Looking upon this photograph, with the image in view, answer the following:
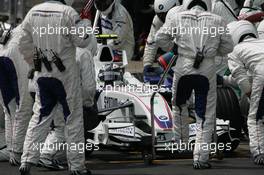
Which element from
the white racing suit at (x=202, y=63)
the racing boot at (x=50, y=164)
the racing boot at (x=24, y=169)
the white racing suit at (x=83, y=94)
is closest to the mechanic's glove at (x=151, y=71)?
the white racing suit at (x=202, y=63)

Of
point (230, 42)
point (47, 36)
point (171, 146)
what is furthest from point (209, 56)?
point (47, 36)

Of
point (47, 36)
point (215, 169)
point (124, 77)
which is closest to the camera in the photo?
point (47, 36)

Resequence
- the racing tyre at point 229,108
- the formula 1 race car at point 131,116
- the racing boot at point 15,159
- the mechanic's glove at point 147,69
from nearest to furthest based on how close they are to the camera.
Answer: the racing boot at point 15,159 < the formula 1 race car at point 131,116 < the racing tyre at point 229,108 < the mechanic's glove at point 147,69

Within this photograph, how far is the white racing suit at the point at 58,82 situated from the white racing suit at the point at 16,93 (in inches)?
42.5

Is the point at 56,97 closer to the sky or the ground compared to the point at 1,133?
closer to the sky

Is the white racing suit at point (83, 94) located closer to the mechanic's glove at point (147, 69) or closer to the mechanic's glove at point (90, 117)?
the mechanic's glove at point (90, 117)

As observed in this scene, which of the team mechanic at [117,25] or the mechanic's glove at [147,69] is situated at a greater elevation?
the team mechanic at [117,25]

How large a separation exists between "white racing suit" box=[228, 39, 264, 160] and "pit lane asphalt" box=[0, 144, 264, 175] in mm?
352

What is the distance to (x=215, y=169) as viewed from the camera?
38.3ft

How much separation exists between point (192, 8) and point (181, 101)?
1.18 m

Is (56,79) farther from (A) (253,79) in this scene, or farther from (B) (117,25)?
(B) (117,25)

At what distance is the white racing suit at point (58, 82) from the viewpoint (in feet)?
35.9

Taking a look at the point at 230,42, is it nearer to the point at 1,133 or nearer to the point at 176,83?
the point at 176,83

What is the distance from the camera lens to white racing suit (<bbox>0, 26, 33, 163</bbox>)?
12.1 meters
